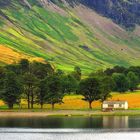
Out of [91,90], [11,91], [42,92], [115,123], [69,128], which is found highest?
[91,90]

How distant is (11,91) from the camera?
18088 cm

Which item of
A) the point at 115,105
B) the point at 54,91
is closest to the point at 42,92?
the point at 54,91

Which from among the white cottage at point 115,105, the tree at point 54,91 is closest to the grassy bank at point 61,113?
the tree at point 54,91

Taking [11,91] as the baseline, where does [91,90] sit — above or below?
above

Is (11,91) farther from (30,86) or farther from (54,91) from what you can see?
(54,91)

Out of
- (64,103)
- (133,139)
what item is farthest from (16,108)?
(133,139)

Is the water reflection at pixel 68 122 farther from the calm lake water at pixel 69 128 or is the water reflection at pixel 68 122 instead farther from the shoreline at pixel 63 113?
the shoreline at pixel 63 113

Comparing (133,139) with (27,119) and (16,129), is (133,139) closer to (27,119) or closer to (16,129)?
(16,129)

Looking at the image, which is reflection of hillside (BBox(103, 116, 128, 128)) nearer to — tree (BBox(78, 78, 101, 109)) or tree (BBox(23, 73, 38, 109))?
tree (BBox(78, 78, 101, 109))

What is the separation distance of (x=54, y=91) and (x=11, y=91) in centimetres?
1432

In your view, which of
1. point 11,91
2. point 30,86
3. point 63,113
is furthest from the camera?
point 30,86

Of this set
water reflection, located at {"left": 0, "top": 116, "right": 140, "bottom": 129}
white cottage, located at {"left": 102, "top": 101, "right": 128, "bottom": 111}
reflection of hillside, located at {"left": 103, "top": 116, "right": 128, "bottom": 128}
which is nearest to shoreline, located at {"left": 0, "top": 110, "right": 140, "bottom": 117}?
water reflection, located at {"left": 0, "top": 116, "right": 140, "bottom": 129}

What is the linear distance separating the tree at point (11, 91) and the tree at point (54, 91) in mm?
9757

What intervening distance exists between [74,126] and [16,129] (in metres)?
14.0
